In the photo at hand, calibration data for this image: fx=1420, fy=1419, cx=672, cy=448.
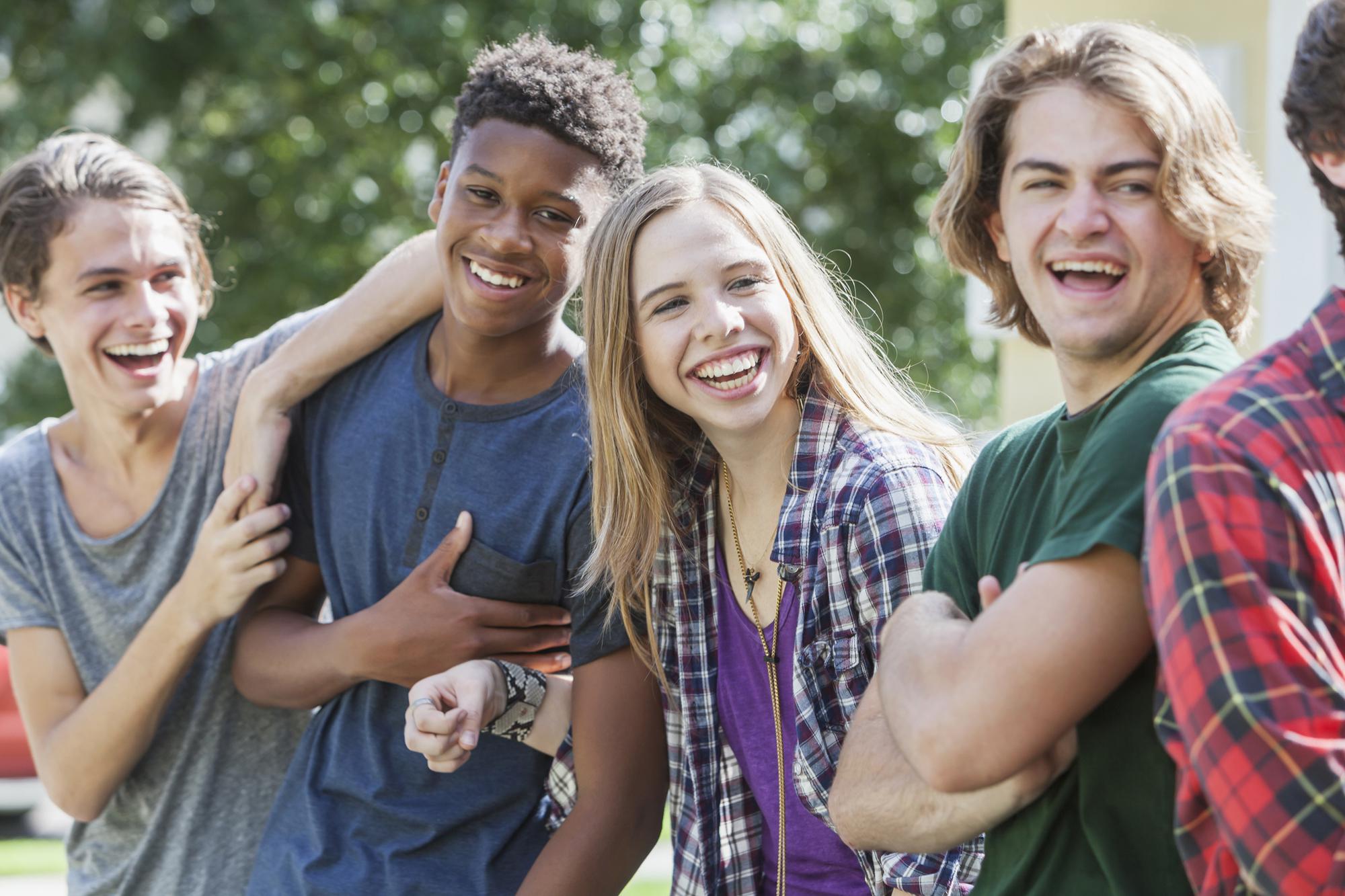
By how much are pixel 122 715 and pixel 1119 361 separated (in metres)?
2.16

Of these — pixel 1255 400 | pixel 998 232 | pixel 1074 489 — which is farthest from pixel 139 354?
pixel 1255 400

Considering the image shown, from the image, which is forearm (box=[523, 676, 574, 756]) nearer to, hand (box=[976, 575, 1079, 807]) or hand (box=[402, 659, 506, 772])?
hand (box=[402, 659, 506, 772])

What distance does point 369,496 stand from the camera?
2850 millimetres

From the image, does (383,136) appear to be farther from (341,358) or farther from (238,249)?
(341,358)

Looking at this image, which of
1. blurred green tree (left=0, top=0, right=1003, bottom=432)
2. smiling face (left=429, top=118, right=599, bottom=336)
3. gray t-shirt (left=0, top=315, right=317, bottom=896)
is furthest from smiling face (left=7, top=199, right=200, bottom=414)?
blurred green tree (left=0, top=0, right=1003, bottom=432)

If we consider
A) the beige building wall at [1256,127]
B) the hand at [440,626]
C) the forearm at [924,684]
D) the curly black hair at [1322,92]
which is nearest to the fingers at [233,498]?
the hand at [440,626]

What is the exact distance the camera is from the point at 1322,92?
1.61 meters

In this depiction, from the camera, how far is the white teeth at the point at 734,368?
8.23 feet

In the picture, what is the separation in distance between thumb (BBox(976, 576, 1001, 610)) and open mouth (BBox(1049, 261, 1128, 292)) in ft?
1.33

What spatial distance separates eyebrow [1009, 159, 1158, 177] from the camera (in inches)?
73.3

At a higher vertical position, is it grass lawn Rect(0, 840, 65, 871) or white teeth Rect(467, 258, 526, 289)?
white teeth Rect(467, 258, 526, 289)

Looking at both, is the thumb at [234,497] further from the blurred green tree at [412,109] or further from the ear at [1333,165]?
the blurred green tree at [412,109]

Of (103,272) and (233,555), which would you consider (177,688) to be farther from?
(103,272)

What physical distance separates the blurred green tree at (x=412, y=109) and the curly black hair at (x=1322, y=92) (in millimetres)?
8145
